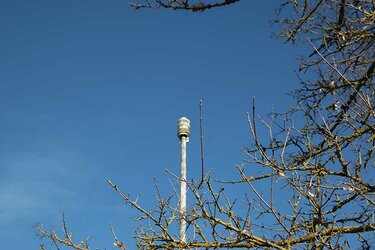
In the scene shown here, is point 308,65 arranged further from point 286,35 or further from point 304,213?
point 304,213

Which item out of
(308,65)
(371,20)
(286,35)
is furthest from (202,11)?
(371,20)

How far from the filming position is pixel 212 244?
371 cm

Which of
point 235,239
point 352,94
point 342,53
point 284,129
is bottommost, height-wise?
point 235,239

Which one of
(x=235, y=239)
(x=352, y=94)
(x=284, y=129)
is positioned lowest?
(x=235, y=239)

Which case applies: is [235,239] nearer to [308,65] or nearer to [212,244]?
[212,244]

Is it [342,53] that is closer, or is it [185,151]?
[342,53]

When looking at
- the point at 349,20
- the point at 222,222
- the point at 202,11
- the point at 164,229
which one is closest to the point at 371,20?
the point at 349,20

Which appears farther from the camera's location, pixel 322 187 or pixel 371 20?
pixel 371 20

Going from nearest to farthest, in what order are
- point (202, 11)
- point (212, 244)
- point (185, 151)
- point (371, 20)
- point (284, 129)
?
point (212, 244)
point (371, 20)
point (284, 129)
point (202, 11)
point (185, 151)

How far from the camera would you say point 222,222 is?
11.2 ft

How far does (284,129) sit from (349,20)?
1.22m

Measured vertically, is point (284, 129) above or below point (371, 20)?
below

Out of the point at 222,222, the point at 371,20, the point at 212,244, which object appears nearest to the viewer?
the point at 222,222

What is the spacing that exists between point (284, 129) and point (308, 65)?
2.73 ft
